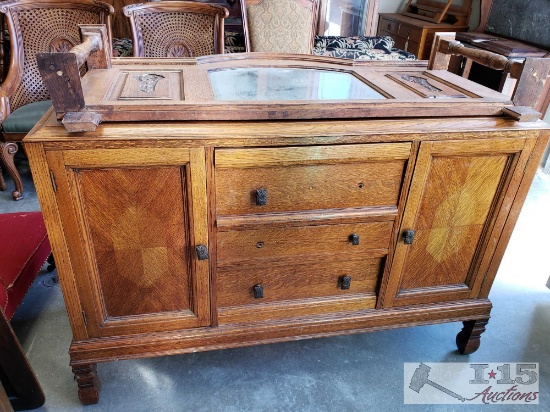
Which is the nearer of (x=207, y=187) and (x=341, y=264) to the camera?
(x=207, y=187)

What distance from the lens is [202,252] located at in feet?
4.05

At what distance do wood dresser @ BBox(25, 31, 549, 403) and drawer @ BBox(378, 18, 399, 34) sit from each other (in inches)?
134

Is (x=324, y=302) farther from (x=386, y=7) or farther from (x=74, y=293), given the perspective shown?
(x=386, y=7)

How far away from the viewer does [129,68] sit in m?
1.47

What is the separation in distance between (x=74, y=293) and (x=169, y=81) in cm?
68

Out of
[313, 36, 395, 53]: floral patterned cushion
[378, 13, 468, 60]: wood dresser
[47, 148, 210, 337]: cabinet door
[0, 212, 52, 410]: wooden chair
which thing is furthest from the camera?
[378, 13, 468, 60]: wood dresser

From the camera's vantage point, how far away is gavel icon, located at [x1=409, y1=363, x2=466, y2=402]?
154 centimetres

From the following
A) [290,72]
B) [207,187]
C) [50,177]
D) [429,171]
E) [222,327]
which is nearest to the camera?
[50,177]

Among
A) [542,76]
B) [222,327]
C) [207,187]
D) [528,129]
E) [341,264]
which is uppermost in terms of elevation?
[542,76]

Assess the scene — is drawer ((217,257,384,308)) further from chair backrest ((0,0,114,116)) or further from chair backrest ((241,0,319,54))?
chair backrest ((0,0,114,116))

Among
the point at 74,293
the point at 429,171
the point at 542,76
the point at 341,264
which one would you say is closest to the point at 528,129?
the point at 542,76

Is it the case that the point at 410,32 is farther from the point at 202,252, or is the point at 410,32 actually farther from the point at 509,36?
the point at 202,252

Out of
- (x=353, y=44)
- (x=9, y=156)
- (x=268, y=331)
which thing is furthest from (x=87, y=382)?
(x=353, y=44)

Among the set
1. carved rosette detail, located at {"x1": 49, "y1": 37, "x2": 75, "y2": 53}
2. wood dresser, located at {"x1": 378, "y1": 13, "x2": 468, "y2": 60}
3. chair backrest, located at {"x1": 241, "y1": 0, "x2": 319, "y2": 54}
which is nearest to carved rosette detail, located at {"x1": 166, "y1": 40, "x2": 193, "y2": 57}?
chair backrest, located at {"x1": 241, "y1": 0, "x2": 319, "y2": 54}
